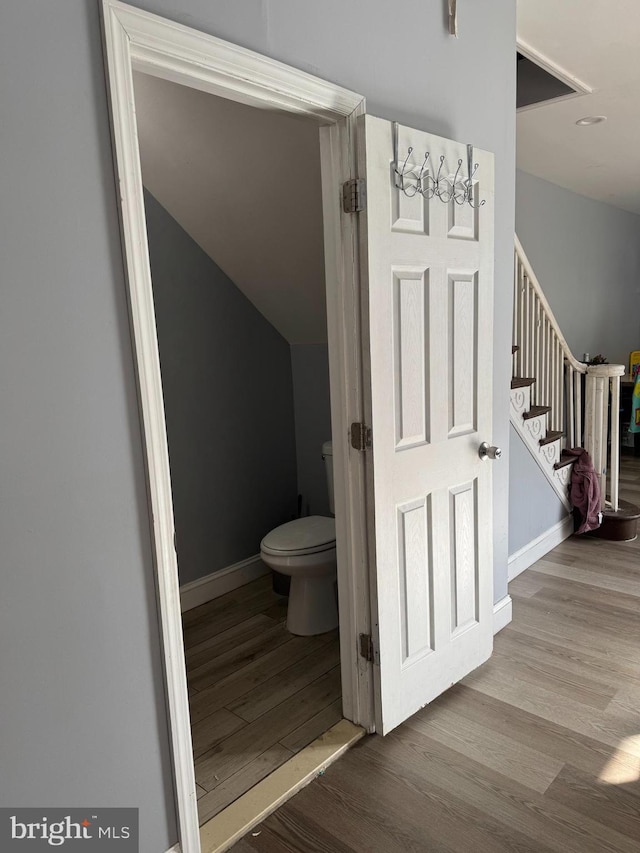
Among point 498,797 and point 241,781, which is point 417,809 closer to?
point 498,797

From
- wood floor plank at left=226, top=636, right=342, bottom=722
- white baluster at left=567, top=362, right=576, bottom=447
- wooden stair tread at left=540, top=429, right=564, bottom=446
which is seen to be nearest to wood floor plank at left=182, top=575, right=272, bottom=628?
wood floor plank at left=226, top=636, right=342, bottom=722

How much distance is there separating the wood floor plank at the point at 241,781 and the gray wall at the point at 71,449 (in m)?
0.30

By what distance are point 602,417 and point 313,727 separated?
9.38 feet

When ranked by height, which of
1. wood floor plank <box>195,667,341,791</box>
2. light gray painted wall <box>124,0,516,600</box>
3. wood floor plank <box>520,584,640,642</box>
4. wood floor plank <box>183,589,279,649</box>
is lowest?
wood floor plank <box>520,584,640,642</box>

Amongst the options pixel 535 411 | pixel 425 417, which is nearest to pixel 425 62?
pixel 425 417

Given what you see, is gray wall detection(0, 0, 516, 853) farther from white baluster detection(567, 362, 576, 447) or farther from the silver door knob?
white baluster detection(567, 362, 576, 447)

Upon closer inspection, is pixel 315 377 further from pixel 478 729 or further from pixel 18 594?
pixel 18 594

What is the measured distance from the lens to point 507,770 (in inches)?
77.6

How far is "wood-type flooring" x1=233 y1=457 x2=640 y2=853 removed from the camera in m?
1.73

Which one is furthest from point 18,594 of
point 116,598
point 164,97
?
point 164,97

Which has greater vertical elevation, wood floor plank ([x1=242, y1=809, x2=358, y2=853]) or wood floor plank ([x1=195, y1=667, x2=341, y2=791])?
wood floor plank ([x1=195, y1=667, x2=341, y2=791])

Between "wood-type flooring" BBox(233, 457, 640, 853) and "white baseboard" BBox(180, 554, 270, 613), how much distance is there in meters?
1.32

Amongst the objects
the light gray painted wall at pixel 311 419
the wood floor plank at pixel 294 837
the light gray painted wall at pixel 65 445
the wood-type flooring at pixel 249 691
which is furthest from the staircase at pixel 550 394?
the light gray painted wall at pixel 65 445

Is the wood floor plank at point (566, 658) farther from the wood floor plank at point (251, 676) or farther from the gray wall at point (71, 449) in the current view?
the gray wall at point (71, 449)
